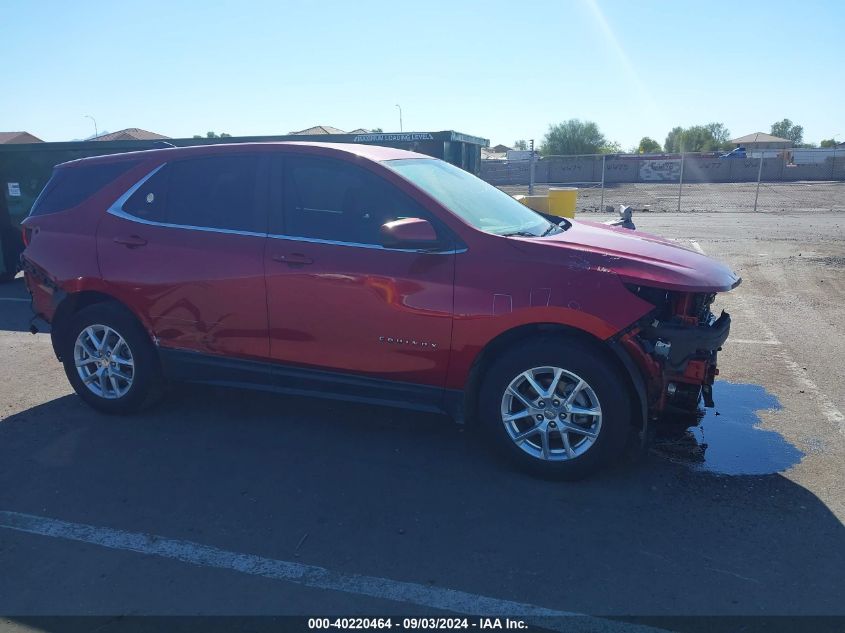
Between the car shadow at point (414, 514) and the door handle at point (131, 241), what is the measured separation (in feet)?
4.28

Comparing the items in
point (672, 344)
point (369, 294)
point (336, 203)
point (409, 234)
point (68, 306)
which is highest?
point (336, 203)

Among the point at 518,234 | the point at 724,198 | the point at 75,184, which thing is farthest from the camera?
the point at 724,198

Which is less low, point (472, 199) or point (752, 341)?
point (472, 199)

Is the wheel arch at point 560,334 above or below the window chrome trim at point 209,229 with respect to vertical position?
below

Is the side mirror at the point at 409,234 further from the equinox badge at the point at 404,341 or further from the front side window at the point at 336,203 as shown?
the equinox badge at the point at 404,341

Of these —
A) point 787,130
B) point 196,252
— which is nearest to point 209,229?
point 196,252

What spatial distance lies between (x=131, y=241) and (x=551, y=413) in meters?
3.20

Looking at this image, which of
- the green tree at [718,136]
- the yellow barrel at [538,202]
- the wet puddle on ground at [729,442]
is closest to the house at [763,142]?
the green tree at [718,136]

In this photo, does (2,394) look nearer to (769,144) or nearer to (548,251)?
(548,251)

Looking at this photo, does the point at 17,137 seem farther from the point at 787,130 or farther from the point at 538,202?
the point at 787,130

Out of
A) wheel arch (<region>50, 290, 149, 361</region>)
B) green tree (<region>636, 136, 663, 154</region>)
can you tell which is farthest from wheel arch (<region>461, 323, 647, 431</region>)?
green tree (<region>636, 136, 663, 154</region>)

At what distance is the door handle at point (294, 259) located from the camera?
4324mm

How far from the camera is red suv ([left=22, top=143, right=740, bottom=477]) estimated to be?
3844 millimetres

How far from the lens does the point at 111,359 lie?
16.4 ft
